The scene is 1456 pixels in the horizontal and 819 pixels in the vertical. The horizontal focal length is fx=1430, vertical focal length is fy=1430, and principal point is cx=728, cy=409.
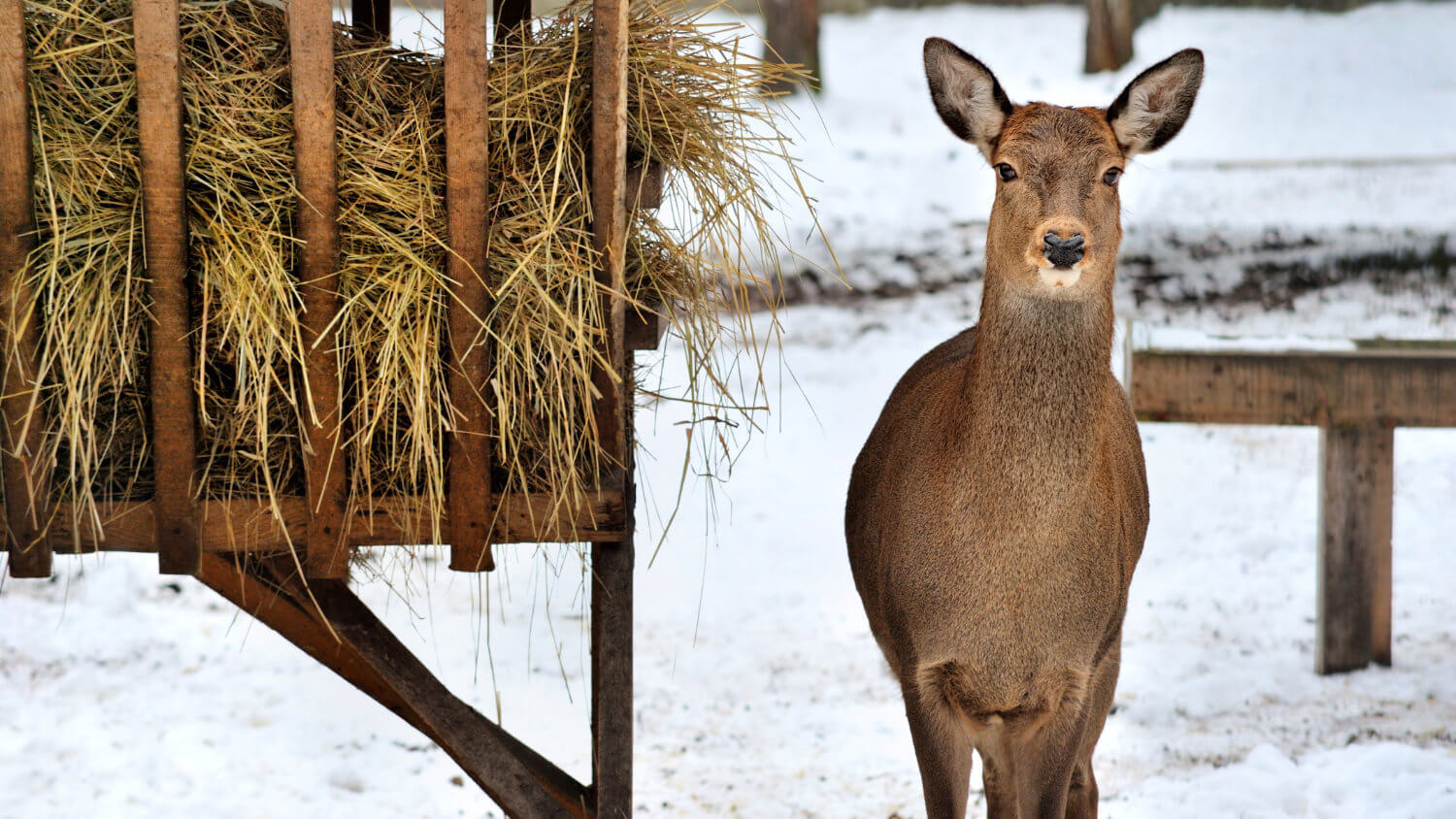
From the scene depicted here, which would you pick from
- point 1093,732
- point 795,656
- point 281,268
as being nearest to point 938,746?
point 1093,732

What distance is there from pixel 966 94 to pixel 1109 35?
11.3m

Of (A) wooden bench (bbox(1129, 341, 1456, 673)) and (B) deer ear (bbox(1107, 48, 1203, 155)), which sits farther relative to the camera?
(A) wooden bench (bbox(1129, 341, 1456, 673))

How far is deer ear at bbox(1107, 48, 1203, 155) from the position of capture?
145 inches

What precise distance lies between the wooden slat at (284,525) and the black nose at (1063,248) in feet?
3.86

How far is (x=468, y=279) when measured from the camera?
3.16 metres

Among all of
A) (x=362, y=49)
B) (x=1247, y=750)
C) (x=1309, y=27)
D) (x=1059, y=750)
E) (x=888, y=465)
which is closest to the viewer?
(x=362, y=49)

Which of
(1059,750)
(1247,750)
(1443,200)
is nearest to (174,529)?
(1059,750)

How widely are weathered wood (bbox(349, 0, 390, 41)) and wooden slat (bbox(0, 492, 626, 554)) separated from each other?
1781mm

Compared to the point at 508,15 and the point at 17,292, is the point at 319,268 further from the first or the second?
the point at 508,15

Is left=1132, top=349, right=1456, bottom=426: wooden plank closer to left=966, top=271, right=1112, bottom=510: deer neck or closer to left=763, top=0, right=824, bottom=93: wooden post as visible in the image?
left=966, top=271, right=1112, bottom=510: deer neck

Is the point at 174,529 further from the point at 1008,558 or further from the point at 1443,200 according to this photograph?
the point at 1443,200

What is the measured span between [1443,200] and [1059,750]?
937 centimetres

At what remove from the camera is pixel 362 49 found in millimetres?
3465

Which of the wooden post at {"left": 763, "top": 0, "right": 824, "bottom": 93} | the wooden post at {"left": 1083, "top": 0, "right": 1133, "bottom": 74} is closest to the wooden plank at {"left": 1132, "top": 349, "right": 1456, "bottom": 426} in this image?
the wooden post at {"left": 763, "top": 0, "right": 824, "bottom": 93}
